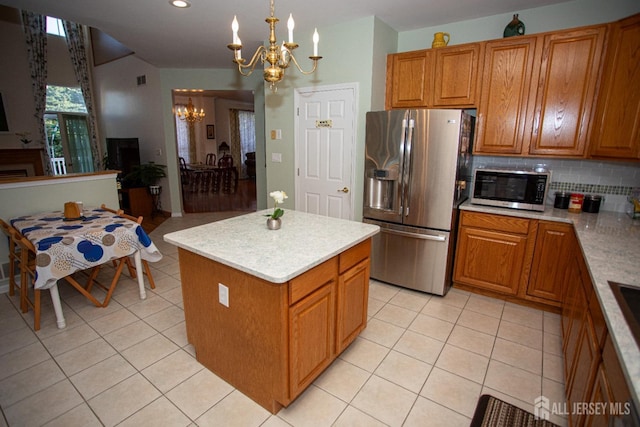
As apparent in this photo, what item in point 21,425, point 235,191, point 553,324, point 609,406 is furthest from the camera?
point 235,191

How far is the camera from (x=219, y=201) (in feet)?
24.9

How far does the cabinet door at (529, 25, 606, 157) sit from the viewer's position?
8.57 feet

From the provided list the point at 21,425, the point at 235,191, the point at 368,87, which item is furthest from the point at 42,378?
the point at 235,191

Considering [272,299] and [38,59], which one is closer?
[272,299]

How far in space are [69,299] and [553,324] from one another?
4343mm

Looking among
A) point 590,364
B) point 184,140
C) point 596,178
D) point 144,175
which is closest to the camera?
point 590,364

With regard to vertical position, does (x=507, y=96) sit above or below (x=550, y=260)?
above

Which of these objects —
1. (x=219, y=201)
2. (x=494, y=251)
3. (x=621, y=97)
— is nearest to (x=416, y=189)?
(x=494, y=251)

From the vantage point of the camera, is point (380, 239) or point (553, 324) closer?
point (553, 324)

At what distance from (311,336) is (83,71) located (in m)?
8.46

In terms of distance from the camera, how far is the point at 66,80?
7152mm

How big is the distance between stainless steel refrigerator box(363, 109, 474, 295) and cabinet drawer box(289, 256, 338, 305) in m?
1.47

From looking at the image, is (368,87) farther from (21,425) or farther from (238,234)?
(21,425)

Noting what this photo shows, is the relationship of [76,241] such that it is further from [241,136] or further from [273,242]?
[241,136]
